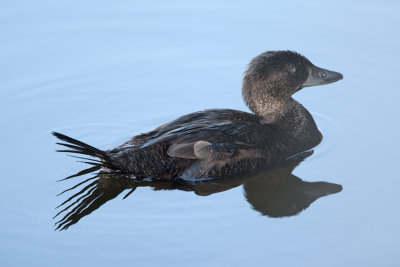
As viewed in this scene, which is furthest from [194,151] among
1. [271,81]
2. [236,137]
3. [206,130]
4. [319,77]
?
[319,77]

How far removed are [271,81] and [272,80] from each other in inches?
0.6

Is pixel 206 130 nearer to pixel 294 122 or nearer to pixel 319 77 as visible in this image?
pixel 294 122

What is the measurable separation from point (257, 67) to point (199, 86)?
131 cm

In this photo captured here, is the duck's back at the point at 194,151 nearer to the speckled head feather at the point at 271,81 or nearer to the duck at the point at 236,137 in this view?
the duck at the point at 236,137

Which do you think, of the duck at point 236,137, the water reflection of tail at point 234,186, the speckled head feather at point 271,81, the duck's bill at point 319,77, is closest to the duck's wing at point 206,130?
A: the duck at point 236,137

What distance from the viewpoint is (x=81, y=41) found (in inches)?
354

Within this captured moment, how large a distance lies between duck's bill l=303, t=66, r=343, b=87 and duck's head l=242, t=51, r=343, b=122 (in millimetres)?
74

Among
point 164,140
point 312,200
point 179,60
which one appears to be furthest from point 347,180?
point 179,60

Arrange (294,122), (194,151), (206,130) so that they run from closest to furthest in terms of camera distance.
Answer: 1. (194,151)
2. (206,130)
3. (294,122)

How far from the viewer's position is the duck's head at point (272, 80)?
271 inches

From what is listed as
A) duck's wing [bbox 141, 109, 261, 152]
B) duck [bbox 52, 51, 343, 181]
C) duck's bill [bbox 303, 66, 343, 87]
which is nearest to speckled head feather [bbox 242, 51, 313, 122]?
duck [bbox 52, 51, 343, 181]

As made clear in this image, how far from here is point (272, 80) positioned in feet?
22.7

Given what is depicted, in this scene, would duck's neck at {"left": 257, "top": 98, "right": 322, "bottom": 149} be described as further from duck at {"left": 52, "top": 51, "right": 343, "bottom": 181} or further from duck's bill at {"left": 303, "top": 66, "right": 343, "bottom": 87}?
duck's bill at {"left": 303, "top": 66, "right": 343, "bottom": 87}

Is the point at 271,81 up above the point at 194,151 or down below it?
above
